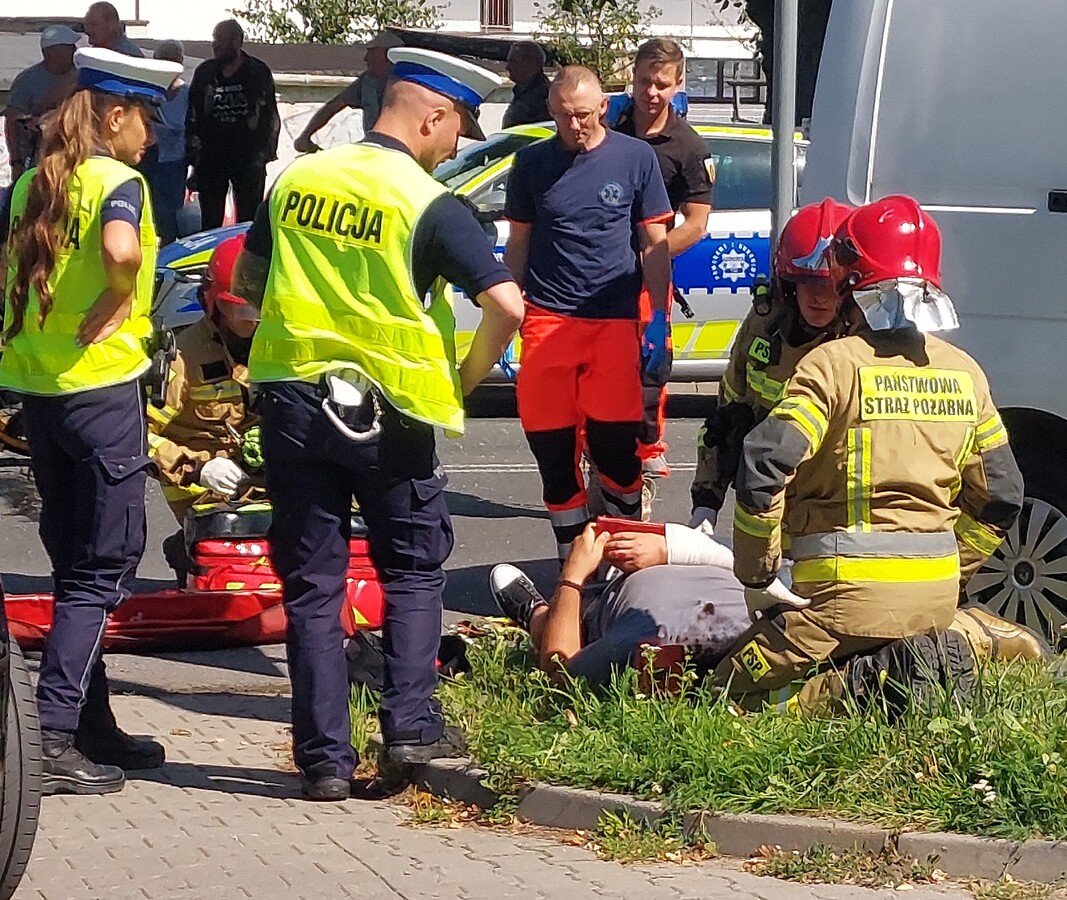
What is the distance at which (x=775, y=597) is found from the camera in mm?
4820

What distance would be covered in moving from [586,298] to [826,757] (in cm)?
324

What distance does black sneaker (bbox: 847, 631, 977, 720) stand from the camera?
188 inches

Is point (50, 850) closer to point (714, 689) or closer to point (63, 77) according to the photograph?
point (714, 689)

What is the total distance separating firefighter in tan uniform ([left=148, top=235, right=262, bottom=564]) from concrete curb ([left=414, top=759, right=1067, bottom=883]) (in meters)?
2.32

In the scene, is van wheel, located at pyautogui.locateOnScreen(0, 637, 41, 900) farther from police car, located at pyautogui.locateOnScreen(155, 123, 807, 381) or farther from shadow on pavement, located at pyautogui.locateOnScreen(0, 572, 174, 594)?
police car, located at pyautogui.locateOnScreen(155, 123, 807, 381)

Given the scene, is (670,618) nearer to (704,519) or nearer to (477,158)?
(704,519)

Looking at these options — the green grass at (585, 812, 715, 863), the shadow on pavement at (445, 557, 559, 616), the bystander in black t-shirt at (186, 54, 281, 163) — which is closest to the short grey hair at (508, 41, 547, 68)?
the bystander in black t-shirt at (186, 54, 281, 163)

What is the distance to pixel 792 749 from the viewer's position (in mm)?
4707

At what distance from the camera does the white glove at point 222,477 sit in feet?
23.0

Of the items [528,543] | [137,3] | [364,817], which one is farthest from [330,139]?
[137,3]

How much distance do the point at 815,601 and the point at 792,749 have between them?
1.25ft

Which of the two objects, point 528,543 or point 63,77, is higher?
point 63,77

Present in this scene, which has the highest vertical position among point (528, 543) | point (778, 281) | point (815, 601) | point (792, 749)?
point (778, 281)

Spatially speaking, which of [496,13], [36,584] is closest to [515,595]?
[36,584]
